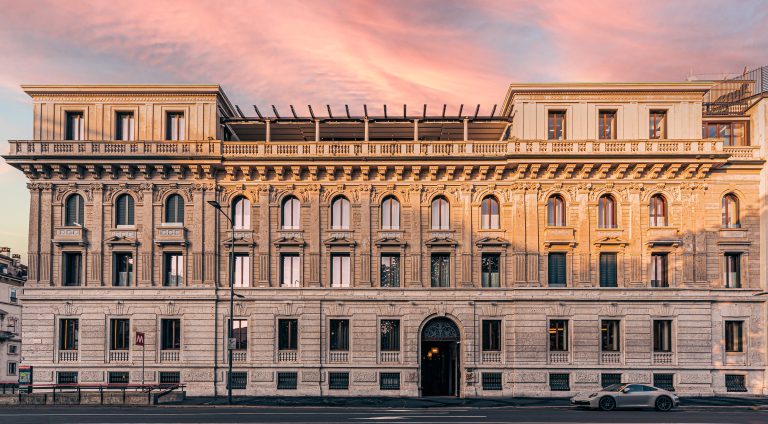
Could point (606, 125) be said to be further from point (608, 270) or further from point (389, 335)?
point (389, 335)

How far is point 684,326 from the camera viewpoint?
42281mm

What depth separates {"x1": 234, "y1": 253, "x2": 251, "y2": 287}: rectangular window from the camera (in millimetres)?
43906

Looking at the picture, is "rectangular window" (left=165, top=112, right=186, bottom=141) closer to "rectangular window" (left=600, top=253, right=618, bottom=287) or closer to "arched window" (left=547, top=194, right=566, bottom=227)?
"arched window" (left=547, top=194, right=566, bottom=227)

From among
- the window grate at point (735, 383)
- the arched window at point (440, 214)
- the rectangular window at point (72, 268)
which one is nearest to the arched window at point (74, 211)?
the rectangular window at point (72, 268)

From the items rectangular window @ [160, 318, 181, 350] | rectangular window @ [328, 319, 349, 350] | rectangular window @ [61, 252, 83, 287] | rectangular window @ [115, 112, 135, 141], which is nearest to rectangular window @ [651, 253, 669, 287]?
rectangular window @ [328, 319, 349, 350]

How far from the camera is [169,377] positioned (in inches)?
1678

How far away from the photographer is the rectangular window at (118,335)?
43.2 metres

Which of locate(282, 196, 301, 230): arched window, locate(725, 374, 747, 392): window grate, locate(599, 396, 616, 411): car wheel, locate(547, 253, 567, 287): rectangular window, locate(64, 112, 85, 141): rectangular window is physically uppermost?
locate(64, 112, 85, 141): rectangular window

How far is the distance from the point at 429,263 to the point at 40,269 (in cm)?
2517

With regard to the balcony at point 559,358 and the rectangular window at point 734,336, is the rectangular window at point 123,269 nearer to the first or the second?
the balcony at point 559,358

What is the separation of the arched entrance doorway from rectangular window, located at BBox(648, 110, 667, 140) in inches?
720

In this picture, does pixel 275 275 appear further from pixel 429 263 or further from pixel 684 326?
pixel 684 326

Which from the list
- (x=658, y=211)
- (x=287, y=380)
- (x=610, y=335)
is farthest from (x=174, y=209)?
(x=658, y=211)

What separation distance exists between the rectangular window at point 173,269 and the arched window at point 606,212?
2735cm
